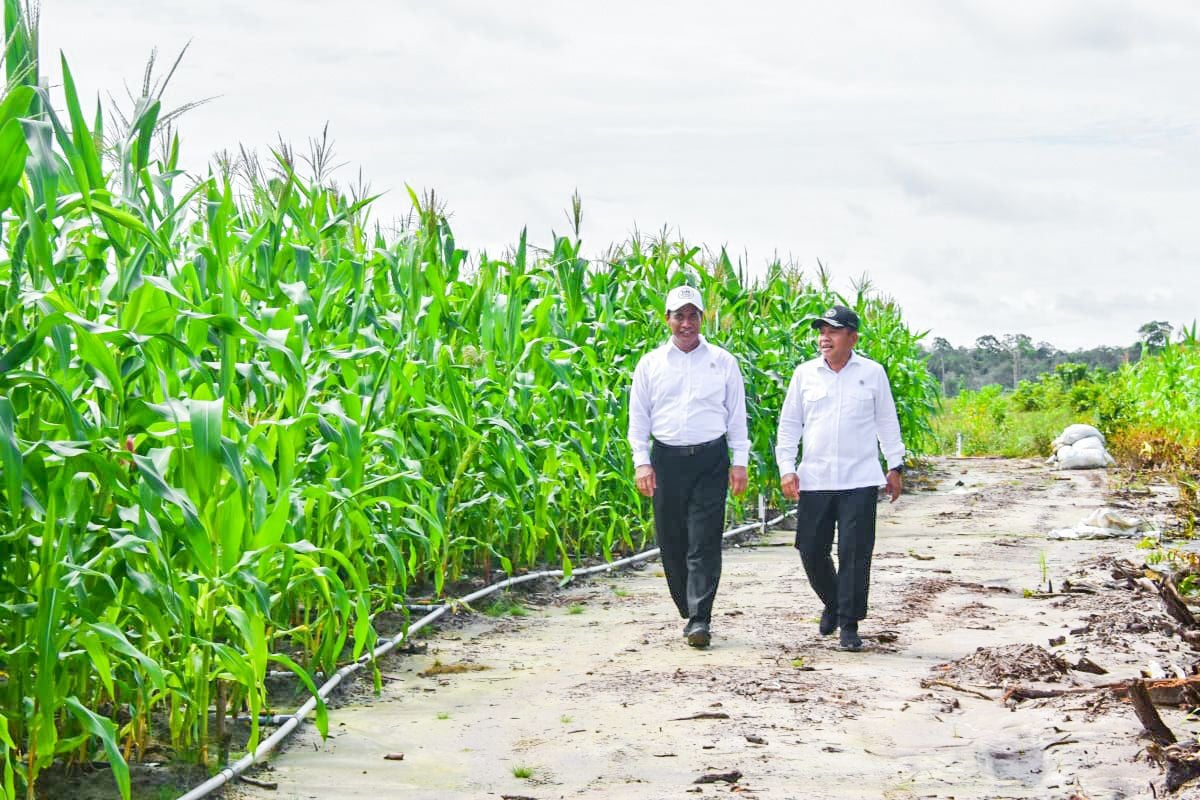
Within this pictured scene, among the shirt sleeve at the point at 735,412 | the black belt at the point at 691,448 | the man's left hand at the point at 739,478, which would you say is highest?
the shirt sleeve at the point at 735,412

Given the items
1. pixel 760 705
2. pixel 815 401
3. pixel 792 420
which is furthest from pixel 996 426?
pixel 760 705

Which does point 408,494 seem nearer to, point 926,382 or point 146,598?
point 146,598

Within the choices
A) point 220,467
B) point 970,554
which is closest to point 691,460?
point 220,467

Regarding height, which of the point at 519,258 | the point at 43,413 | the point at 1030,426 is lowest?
the point at 1030,426

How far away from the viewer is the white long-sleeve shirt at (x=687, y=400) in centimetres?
670

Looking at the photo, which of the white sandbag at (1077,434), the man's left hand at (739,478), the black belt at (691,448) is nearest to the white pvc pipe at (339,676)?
the black belt at (691,448)

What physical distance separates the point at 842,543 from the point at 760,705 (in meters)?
1.57

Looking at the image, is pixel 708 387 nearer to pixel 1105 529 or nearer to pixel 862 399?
pixel 862 399

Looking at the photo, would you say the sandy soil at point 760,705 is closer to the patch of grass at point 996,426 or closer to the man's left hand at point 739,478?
the man's left hand at point 739,478

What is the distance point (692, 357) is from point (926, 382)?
495 inches

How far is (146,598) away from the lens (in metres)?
3.65

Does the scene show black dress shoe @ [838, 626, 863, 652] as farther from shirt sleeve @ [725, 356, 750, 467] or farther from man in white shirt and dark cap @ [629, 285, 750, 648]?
shirt sleeve @ [725, 356, 750, 467]

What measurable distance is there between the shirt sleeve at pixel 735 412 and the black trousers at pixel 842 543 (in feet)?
1.36

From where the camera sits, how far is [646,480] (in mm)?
6746
